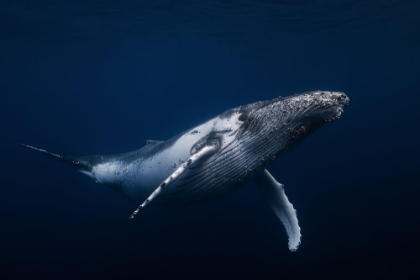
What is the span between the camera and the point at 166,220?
12.8 m

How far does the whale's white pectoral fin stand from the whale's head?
2.15 m

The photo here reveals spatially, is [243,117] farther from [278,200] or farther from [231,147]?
[278,200]

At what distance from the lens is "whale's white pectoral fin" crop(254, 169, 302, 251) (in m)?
7.11

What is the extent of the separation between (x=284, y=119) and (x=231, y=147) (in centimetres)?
95

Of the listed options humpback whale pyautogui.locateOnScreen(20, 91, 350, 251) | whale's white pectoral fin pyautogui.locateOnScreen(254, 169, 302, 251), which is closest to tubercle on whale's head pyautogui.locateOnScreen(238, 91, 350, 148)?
humpback whale pyautogui.locateOnScreen(20, 91, 350, 251)

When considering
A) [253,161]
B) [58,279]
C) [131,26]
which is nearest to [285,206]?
[253,161]

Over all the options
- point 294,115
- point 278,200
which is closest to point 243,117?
point 294,115

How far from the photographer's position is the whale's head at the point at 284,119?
4.61m

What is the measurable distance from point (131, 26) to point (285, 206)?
29.2 m

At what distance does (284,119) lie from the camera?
480 centimetres

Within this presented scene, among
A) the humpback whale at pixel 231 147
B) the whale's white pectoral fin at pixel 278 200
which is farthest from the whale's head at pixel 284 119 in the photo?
the whale's white pectoral fin at pixel 278 200

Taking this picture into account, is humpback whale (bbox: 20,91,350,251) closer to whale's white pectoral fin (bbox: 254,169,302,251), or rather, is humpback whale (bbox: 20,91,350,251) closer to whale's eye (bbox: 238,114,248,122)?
whale's eye (bbox: 238,114,248,122)

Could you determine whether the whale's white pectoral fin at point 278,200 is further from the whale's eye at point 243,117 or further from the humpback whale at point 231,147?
the whale's eye at point 243,117

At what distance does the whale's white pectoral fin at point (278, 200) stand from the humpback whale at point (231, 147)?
376mm
